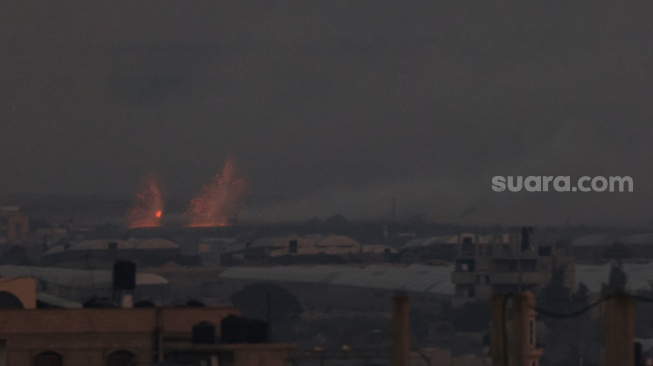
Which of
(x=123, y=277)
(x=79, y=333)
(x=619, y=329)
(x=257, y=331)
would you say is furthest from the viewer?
(x=123, y=277)

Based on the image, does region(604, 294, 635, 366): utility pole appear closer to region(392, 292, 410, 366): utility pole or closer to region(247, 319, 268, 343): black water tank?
region(392, 292, 410, 366): utility pole

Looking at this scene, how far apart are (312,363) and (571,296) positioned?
7217 cm

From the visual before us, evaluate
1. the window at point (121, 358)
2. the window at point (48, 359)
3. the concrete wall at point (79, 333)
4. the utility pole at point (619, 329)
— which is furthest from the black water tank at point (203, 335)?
the utility pole at point (619, 329)

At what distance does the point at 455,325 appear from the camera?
185500 mm

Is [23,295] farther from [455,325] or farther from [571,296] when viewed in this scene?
[571,296]

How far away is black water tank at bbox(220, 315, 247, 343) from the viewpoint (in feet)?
224

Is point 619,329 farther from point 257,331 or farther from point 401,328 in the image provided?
point 257,331

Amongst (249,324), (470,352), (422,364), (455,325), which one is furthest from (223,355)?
(455,325)

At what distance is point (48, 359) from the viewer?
68375mm

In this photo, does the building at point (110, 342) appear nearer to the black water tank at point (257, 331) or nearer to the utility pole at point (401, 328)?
the black water tank at point (257, 331)

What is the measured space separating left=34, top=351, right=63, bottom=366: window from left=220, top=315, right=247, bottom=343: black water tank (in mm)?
3673

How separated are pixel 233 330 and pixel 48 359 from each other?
418cm

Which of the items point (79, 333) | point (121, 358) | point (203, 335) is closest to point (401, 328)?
point (203, 335)

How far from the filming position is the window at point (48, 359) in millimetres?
A: 68000
